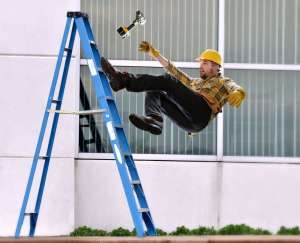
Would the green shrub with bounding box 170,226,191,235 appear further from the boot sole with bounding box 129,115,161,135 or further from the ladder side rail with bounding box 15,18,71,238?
the boot sole with bounding box 129,115,161,135

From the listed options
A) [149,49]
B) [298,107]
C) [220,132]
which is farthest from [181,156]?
[149,49]

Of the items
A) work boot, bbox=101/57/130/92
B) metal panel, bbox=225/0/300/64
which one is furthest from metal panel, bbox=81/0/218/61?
work boot, bbox=101/57/130/92

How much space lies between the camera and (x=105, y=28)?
16.1m

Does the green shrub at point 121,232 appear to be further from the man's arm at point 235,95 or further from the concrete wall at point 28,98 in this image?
the man's arm at point 235,95

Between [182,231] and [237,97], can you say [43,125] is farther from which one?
[182,231]

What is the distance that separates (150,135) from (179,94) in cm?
307

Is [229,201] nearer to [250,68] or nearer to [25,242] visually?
[250,68]

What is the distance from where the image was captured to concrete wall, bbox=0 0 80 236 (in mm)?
15688

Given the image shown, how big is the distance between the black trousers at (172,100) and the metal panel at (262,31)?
3138 mm

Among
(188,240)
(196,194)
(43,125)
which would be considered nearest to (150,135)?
(196,194)

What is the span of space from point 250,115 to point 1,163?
3133 millimetres

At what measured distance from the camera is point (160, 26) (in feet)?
53.1

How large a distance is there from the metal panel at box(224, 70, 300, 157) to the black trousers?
10.1 ft

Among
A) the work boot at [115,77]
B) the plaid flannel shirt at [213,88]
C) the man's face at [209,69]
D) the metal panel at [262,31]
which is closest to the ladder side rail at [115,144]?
the work boot at [115,77]
